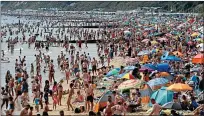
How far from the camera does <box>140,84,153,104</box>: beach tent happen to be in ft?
46.7

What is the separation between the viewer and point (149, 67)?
1883cm

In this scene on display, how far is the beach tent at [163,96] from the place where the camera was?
13344 mm

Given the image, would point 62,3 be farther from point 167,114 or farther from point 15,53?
point 167,114

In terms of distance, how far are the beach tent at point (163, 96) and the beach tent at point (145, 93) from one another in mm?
515

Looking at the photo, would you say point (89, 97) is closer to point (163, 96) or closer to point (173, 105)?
point (163, 96)

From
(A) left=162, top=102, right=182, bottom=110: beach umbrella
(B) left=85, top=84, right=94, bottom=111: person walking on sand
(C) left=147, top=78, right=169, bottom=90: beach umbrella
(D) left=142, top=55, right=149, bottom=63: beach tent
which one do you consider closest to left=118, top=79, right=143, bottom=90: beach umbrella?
(C) left=147, top=78, right=169, bottom=90: beach umbrella

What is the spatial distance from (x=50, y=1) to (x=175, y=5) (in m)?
94.3

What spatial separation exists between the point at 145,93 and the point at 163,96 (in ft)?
3.34

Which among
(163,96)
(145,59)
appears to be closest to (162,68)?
(145,59)

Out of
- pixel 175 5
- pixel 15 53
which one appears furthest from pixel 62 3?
pixel 15 53

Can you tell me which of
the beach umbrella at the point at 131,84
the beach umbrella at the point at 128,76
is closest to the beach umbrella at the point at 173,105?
the beach umbrella at the point at 131,84

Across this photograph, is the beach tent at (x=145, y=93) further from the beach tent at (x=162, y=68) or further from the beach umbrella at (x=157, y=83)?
the beach tent at (x=162, y=68)

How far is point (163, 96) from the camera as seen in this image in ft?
44.1

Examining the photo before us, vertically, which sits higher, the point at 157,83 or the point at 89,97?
the point at 157,83
